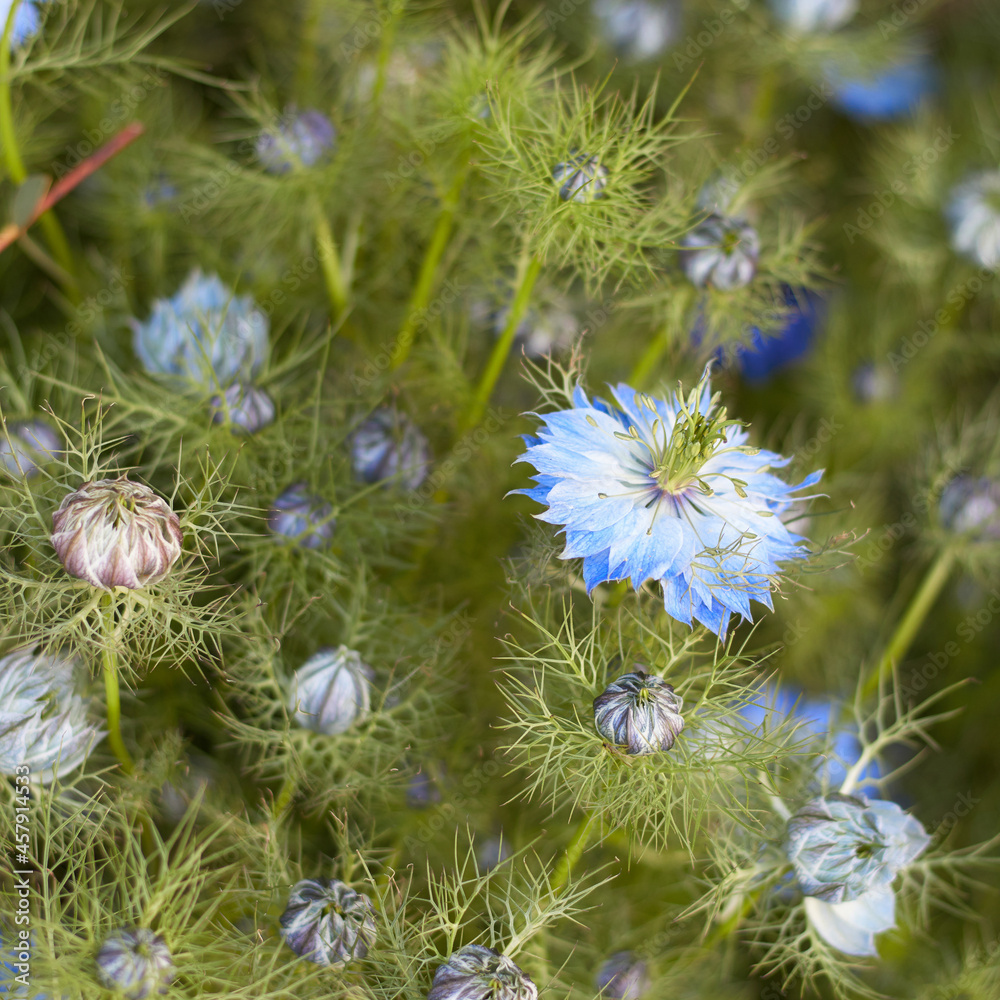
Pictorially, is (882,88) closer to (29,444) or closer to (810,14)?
(810,14)

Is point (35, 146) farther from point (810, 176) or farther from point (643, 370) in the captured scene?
point (810, 176)

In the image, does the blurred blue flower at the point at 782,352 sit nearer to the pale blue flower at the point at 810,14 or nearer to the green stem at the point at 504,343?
the pale blue flower at the point at 810,14

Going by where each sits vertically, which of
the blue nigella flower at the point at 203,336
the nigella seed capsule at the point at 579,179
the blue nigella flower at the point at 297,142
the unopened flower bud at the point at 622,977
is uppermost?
the nigella seed capsule at the point at 579,179

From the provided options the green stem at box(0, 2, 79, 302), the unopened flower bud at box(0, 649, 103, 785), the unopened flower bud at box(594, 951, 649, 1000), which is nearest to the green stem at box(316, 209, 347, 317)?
the green stem at box(0, 2, 79, 302)

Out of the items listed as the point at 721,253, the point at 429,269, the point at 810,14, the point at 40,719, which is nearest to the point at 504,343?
the point at 429,269

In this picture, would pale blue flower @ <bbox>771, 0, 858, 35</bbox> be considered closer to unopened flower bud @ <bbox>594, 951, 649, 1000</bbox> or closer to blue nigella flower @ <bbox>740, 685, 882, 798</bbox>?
blue nigella flower @ <bbox>740, 685, 882, 798</bbox>

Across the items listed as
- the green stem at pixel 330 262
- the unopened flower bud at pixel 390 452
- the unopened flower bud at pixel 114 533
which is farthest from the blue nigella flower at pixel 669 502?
the green stem at pixel 330 262

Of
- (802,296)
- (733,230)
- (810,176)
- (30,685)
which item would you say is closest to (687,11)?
(810,176)
